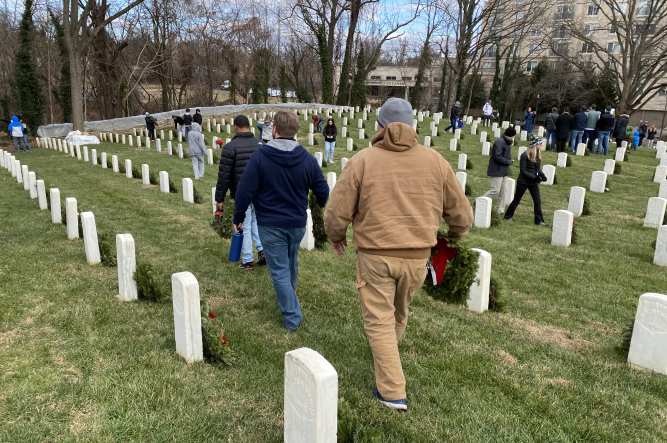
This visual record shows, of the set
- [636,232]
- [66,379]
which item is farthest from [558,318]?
[636,232]

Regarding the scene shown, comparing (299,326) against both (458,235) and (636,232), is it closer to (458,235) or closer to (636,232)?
(458,235)

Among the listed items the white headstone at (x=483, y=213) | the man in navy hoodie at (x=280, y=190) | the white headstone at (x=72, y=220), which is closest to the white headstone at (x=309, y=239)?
the man in navy hoodie at (x=280, y=190)

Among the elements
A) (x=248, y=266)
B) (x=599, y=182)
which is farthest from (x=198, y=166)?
(x=599, y=182)

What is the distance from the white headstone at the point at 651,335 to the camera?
3824 mm

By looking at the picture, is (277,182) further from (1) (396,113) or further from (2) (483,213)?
(2) (483,213)

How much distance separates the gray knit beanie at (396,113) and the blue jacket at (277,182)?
1.37m

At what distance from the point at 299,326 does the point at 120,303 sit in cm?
202

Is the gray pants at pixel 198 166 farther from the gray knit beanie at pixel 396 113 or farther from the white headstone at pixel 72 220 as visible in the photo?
the gray knit beanie at pixel 396 113

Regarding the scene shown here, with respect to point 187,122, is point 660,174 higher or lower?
lower

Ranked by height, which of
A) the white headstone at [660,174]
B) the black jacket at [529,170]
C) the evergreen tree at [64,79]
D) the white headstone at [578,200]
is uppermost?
the evergreen tree at [64,79]

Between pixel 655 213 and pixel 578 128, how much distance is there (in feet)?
33.2

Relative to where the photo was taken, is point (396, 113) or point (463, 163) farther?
point (463, 163)

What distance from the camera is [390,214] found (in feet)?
9.77

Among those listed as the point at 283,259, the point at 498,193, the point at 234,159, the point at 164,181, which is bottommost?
the point at 164,181
